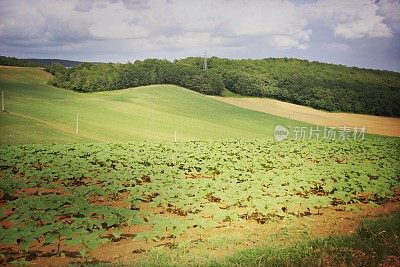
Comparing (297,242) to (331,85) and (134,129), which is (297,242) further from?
(331,85)

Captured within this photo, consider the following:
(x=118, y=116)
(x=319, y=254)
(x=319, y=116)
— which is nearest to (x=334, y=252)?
(x=319, y=254)

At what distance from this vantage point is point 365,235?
8719 millimetres

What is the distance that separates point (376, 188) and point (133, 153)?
1517 cm

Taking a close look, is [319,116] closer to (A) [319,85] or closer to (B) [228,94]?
(A) [319,85]

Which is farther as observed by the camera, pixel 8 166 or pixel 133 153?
pixel 133 153

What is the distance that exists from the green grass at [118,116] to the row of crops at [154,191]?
11484mm

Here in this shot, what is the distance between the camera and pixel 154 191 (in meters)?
13.7

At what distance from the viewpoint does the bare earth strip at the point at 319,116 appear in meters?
63.0

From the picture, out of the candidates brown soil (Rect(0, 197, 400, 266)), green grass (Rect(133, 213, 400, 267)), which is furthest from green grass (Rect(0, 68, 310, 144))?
green grass (Rect(133, 213, 400, 267))

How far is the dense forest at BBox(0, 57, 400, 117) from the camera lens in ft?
247

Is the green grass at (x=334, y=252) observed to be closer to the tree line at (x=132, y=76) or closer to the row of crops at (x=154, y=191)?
the row of crops at (x=154, y=191)

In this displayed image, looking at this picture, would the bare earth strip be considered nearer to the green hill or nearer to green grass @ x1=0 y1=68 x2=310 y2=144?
the green hill

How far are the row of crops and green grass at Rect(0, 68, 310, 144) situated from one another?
37.7 feet

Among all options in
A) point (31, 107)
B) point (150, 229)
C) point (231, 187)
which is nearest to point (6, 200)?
point (150, 229)
